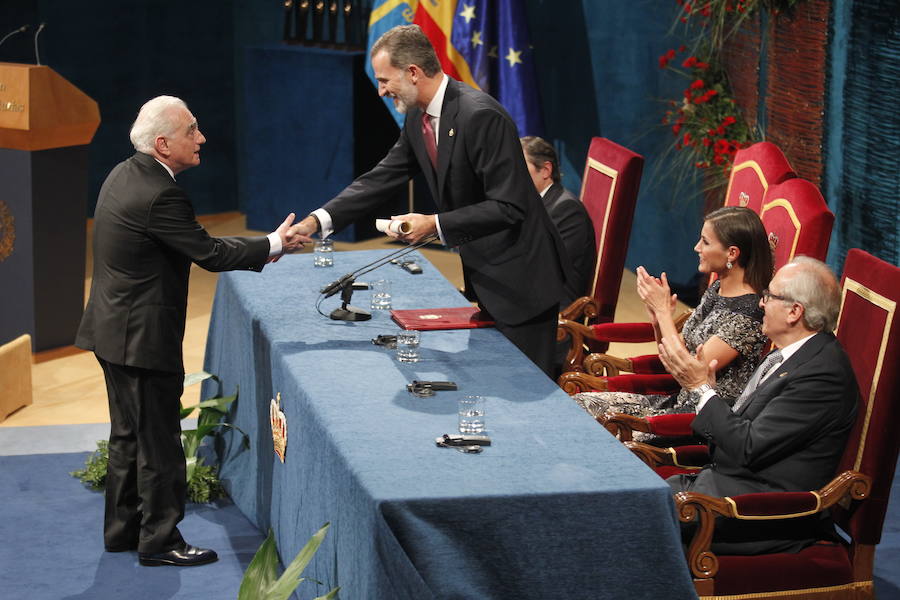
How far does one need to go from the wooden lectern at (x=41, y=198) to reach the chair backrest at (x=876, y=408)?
13.6ft

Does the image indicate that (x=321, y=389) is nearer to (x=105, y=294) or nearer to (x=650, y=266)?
(x=105, y=294)

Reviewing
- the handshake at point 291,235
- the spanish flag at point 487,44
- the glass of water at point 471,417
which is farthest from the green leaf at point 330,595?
the spanish flag at point 487,44

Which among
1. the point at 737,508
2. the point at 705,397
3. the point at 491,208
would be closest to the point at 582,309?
the point at 491,208

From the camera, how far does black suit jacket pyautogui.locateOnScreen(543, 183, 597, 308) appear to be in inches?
192

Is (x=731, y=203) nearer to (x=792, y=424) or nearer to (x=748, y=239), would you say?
(x=748, y=239)

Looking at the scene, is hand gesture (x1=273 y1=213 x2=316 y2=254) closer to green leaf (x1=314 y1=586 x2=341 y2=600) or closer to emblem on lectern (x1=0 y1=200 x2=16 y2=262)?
green leaf (x1=314 y1=586 x2=341 y2=600)

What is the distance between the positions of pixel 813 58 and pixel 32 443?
3.67 meters

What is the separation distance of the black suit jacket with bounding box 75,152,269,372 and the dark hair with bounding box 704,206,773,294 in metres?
1.44

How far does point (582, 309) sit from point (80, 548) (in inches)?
76.6

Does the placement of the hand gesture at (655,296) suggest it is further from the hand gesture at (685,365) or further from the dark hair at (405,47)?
the dark hair at (405,47)

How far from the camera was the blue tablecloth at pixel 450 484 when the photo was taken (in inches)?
104

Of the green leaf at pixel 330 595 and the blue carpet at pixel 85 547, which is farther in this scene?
the blue carpet at pixel 85 547

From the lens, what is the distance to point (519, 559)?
2689 mm

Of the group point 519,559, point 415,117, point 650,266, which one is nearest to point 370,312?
point 415,117
